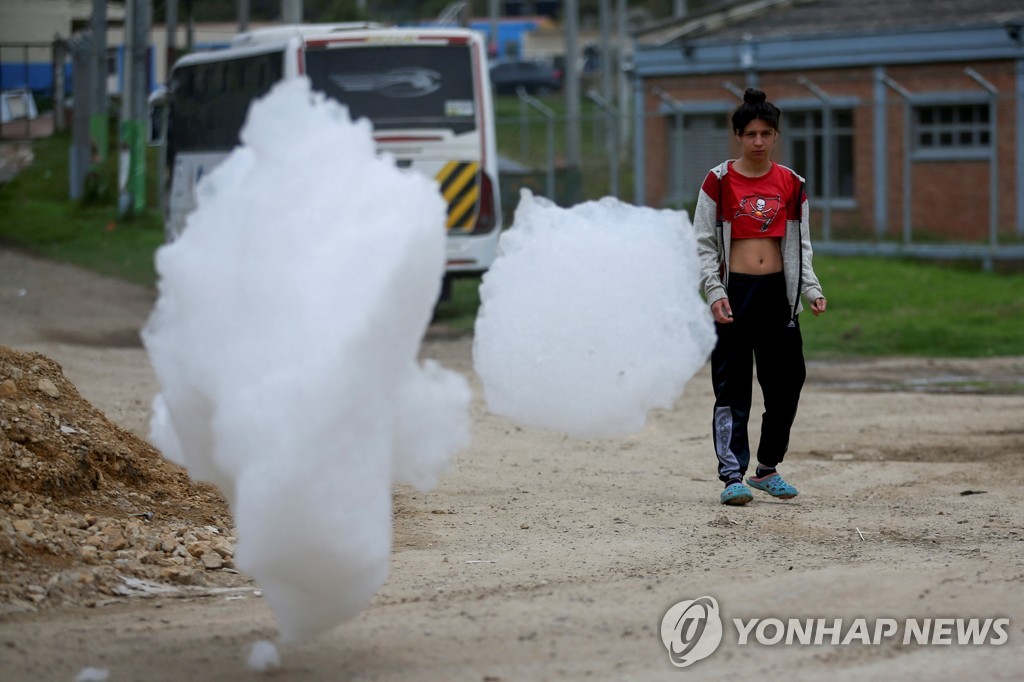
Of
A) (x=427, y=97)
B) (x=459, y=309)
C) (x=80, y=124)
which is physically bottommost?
(x=459, y=309)

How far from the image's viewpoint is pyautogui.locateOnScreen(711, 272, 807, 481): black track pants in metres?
6.98

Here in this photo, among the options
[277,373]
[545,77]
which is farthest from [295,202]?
[545,77]

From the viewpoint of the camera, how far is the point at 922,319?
16.2m

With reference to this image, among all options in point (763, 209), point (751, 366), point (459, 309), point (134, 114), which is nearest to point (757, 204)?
point (763, 209)

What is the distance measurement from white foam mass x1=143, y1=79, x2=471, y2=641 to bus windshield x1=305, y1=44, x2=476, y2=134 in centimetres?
1301

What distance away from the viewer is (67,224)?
94.4 ft

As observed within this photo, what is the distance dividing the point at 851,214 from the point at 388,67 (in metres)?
9.59

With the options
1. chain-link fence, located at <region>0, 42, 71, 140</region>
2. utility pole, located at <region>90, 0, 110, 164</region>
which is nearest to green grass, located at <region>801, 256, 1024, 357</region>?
utility pole, located at <region>90, 0, 110, 164</region>

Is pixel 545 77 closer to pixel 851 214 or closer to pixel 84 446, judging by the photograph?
pixel 851 214

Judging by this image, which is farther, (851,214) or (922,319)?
(851,214)

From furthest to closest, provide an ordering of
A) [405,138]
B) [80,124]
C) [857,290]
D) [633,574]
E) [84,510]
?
[80,124], [857,290], [405,138], [84,510], [633,574]

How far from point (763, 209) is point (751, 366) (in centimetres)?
76

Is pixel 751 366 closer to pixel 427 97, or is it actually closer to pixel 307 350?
pixel 307 350

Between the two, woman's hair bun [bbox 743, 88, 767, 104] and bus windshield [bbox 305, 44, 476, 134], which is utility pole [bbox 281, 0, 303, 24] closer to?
bus windshield [bbox 305, 44, 476, 134]
